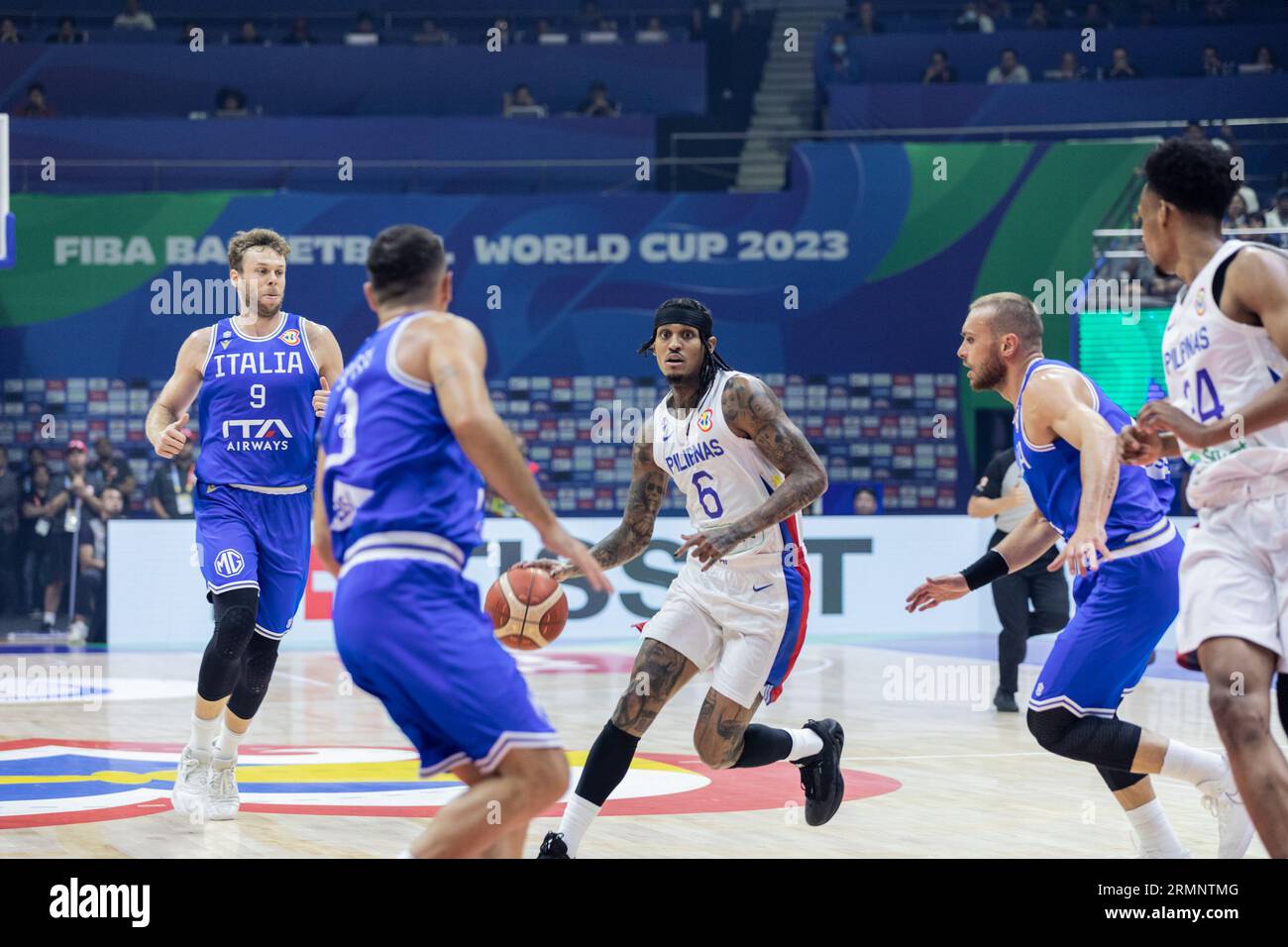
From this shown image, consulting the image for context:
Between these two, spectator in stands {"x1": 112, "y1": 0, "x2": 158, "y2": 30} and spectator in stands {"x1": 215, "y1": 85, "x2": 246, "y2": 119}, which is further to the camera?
spectator in stands {"x1": 112, "y1": 0, "x2": 158, "y2": 30}

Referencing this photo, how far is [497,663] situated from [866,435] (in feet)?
52.3

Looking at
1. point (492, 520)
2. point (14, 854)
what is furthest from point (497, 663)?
point (492, 520)

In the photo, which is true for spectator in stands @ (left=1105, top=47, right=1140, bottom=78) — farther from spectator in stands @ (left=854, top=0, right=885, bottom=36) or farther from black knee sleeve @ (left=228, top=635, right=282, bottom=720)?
black knee sleeve @ (left=228, top=635, right=282, bottom=720)

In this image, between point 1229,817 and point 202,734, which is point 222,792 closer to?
point 202,734

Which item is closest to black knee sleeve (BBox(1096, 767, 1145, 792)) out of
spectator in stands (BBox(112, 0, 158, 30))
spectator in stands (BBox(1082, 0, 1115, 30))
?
spectator in stands (BBox(1082, 0, 1115, 30))

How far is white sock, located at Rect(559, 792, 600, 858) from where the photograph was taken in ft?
17.7

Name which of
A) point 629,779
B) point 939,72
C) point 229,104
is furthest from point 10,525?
point 939,72

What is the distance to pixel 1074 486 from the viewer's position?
17.7 feet

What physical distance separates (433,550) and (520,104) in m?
18.0

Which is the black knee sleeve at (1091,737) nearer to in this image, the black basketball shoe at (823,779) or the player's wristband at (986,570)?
the player's wristband at (986,570)

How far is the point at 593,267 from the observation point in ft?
64.2

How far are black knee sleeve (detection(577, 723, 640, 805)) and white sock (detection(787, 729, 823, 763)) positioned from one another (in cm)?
98

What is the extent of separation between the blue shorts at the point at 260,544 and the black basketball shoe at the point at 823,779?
7.89ft

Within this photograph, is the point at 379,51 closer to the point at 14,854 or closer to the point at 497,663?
the point at 14,854
